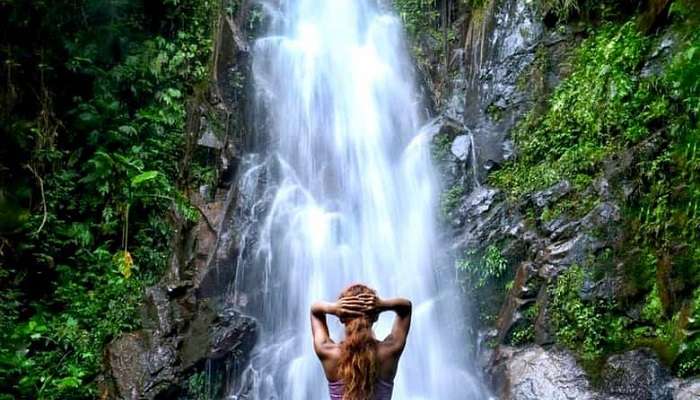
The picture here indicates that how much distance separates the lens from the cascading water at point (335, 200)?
789cm

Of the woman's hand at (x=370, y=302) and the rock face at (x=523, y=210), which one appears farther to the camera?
the rock face at (x=523, y=210)

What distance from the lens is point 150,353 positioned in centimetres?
745

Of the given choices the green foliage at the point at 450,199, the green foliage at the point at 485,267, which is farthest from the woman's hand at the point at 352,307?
the green foliage at the point at 450,199

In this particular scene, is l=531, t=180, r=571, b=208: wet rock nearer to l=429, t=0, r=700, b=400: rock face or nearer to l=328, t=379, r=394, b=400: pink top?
l=429, t=0, r=700, b=400: rock face

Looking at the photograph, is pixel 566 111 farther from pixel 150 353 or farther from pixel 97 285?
pixel 97 285

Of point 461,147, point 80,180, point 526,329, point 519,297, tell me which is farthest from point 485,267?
point 80,180

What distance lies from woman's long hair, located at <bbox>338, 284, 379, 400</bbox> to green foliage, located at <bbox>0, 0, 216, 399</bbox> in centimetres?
556

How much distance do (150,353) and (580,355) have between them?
16.6 feet

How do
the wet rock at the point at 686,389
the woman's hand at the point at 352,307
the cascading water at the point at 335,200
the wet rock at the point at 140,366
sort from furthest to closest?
1. the cascading water at the point at 335,200
2. the wet rock at the point at 140,366
3. the wet rock at the point at 686,389
4. the woman's hand at the point at 352,307

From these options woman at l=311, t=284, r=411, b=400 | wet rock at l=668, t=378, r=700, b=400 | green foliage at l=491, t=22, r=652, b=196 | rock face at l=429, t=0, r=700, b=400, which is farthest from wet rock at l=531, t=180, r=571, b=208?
woman at l=311, t=284, r=411, b=400

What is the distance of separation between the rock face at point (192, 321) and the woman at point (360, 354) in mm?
4867

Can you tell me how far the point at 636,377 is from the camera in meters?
5.97

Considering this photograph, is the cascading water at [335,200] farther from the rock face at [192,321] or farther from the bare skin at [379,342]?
the bare skin at [379,342]

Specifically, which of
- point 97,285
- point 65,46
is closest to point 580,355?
point 97,285
